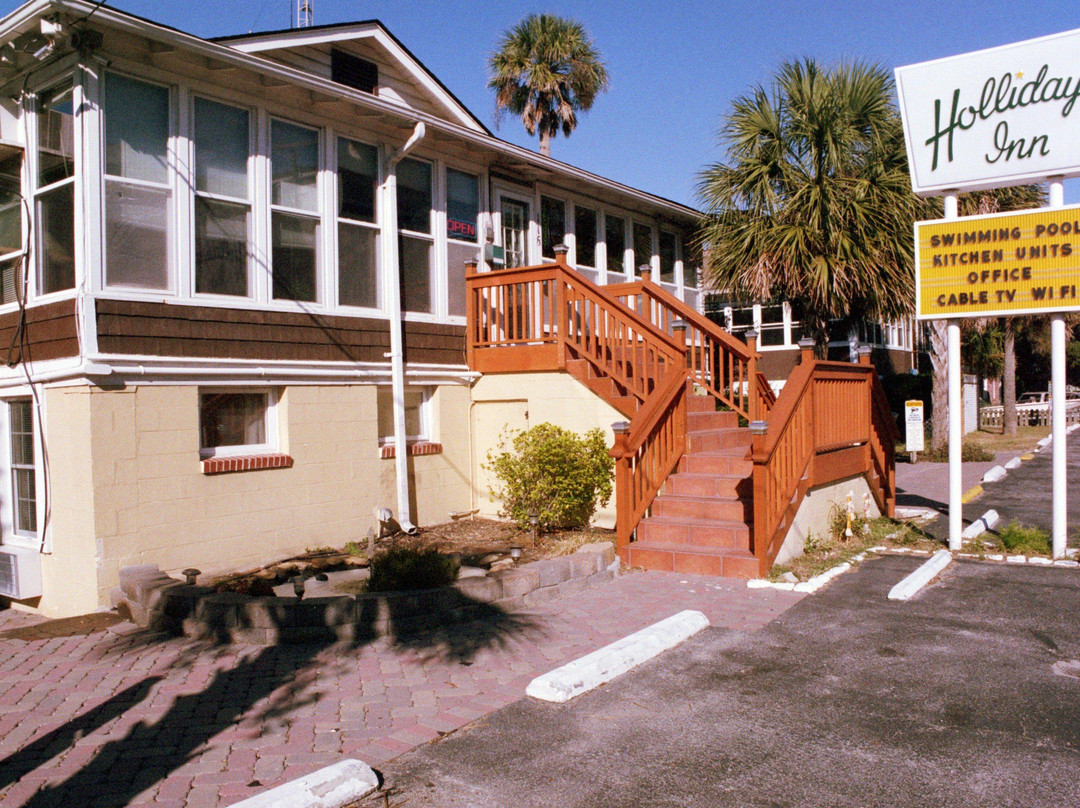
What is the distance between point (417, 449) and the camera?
998 centimetres

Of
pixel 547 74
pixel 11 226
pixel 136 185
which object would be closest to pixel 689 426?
pixel 136 185

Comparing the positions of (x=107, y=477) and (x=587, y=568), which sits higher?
(x=107, y=477)

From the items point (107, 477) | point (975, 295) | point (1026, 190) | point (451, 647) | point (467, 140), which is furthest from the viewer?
point (1026, 190)

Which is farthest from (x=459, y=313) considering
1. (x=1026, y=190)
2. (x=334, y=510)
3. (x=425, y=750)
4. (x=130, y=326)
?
(x=1026, y=190)

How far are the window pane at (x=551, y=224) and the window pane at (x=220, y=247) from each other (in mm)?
4965

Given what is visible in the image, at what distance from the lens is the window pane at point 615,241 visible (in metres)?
13.8

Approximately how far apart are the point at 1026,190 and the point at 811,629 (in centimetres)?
1592

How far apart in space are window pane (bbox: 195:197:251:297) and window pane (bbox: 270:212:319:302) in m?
0.34

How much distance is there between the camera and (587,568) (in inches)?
291

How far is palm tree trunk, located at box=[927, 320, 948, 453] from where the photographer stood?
1897 cm

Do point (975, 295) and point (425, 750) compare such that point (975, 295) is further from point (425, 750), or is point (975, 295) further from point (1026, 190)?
point (1026, 190)

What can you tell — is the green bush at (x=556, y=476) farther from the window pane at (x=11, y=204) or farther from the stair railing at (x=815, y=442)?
the window pane at (x=11, y=204)

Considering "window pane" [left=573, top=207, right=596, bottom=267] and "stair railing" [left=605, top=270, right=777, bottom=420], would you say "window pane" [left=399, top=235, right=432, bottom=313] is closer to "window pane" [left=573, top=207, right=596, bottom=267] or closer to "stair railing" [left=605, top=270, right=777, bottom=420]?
"stair railing" [left=605, top=270, right=777, bottom=420]

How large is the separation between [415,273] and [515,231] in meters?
2.26
